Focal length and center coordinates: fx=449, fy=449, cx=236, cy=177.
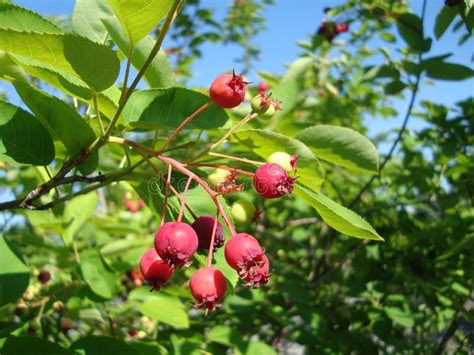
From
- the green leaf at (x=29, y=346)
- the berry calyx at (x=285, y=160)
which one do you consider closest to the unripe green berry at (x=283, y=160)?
the berry calyx at (x=285, y=160)

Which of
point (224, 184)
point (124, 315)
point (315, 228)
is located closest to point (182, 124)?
point (224, 184)

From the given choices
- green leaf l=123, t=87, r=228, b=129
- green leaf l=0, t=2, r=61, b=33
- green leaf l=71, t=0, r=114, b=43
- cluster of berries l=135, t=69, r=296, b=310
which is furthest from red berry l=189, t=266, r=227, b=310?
green leaf l=71, t=0, r=114, b=43

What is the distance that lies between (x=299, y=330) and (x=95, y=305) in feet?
2.90

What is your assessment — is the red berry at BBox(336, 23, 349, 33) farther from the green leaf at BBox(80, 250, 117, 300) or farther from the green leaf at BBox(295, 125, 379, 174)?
the green leaf at BBox(80, 250, 117, 300)

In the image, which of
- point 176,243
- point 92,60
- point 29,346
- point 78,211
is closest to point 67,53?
point 92,60

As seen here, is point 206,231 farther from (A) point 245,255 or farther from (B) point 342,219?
(B) point 342,219

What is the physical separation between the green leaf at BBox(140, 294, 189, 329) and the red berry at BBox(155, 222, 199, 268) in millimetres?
668

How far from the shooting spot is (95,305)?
5.66 feet

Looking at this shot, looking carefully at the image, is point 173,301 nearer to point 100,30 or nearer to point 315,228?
point 100,30

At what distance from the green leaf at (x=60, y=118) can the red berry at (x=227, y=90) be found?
27 cm

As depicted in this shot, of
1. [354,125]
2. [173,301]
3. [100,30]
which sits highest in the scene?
[354,125]

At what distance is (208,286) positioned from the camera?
0.86 m

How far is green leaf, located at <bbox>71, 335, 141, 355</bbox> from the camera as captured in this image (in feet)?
3.57

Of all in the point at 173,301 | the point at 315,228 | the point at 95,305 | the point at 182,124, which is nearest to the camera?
the point at 182,124
